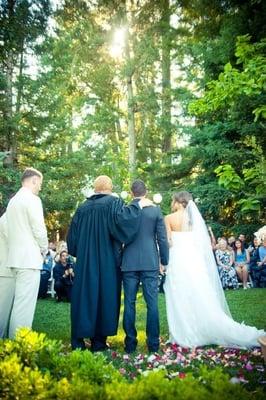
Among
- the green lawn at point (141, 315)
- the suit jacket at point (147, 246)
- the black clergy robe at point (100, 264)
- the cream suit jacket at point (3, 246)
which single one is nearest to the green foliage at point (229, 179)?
the green lawn at point (141, 315)

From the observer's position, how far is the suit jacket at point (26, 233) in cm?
541

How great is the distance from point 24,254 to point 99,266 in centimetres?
94

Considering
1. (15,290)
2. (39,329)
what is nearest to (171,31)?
(15,290)

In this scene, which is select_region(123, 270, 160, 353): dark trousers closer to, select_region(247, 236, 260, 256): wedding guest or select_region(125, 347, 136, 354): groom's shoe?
select_region(125, 347, 136, 354): groom's shoe

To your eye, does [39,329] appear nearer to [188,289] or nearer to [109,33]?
Result: [188,289]

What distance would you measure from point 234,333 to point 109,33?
16.9m

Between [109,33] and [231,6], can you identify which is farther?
[109,33]

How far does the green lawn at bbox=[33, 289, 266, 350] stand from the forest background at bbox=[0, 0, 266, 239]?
6.83 ft

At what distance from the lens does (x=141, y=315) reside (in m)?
8.73

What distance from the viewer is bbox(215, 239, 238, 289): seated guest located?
13.2m

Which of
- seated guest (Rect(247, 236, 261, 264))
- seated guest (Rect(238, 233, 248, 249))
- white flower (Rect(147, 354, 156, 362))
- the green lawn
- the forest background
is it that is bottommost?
white flower (Rect(147, 354, 156, 362))

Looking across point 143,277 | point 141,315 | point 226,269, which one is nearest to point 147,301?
point 143,277

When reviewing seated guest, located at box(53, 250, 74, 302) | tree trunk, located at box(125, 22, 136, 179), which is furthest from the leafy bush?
tree trunk, located at box(125, 22, 136, 179)

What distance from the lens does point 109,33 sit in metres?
20.0
